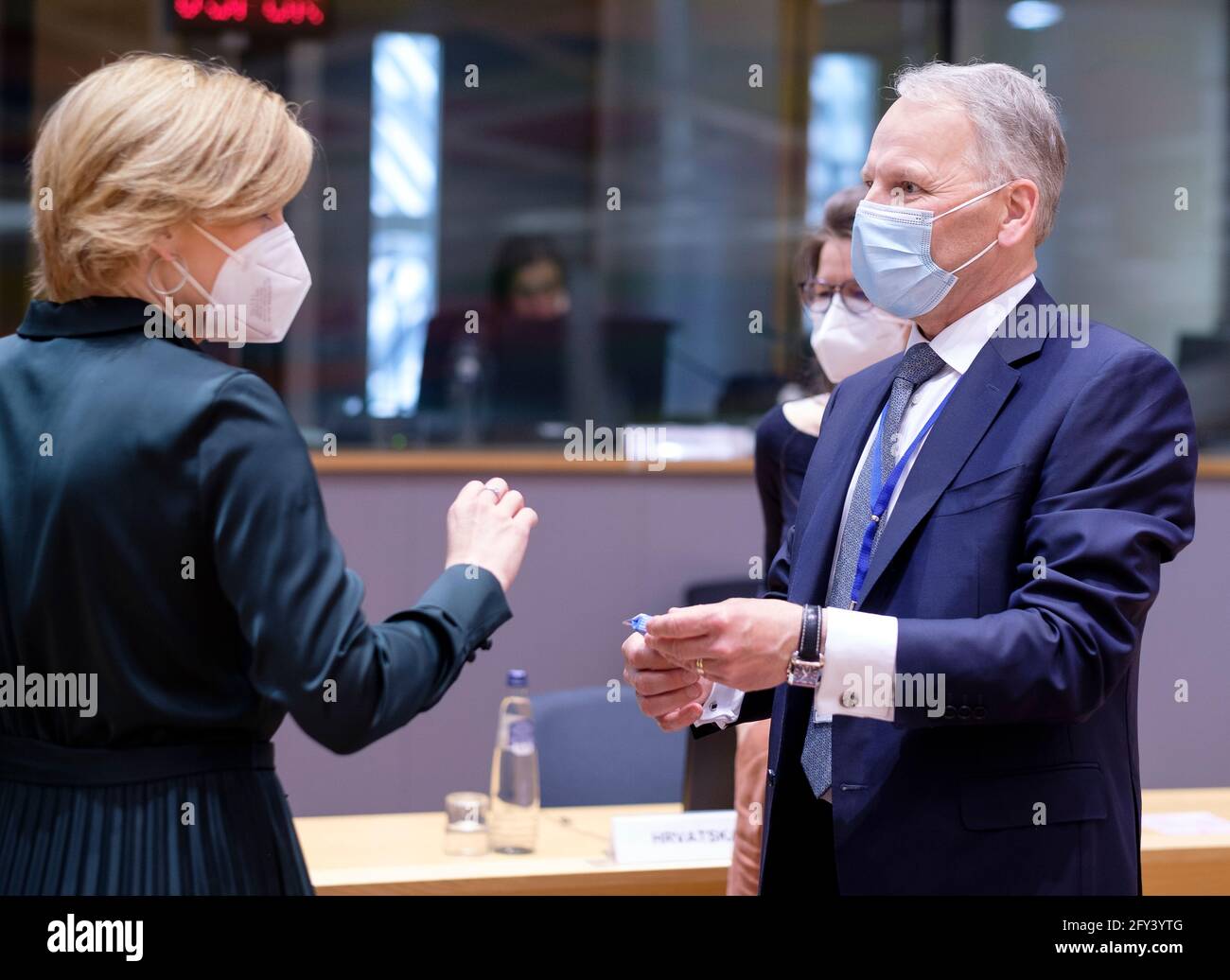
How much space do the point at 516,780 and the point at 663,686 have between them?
90cm

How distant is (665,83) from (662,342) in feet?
7.50

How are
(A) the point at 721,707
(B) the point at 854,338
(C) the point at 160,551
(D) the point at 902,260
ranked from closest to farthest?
1. (C) the point at 160,551
2. (D) the point at 902,260
3. (A) the point at 721,707
4. (B) the point at 854,338

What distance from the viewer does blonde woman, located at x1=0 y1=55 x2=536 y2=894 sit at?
3.99 feet

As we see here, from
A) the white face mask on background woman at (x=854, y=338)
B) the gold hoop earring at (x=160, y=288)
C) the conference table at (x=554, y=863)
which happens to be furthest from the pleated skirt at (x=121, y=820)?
the white face mask on background woman at (x=854, y=338)

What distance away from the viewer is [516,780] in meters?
2.48

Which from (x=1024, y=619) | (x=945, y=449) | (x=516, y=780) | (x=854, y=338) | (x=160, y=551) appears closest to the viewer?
(x=160, y=551)

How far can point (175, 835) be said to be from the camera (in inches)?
50.7

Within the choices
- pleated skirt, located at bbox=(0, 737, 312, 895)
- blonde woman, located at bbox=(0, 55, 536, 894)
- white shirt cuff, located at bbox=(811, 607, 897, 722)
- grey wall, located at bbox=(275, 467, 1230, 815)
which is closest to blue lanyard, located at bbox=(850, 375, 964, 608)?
white shirt cuff, located at bbox=(811, 607, 897, 722)

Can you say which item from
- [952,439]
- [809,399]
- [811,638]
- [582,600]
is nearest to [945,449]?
[952,439]

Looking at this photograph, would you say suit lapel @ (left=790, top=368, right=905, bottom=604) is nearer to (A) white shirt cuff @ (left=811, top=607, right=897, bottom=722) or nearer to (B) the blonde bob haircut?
(A) white shirt cuff @ (left=811, top=607, right=897, bottom=722)

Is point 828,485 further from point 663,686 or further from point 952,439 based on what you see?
point 663,686
